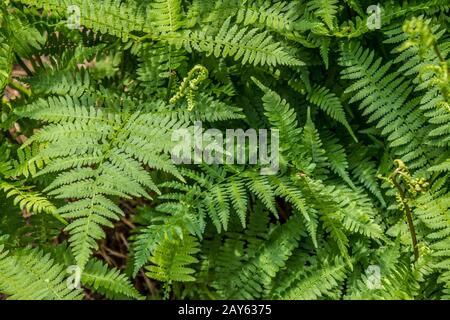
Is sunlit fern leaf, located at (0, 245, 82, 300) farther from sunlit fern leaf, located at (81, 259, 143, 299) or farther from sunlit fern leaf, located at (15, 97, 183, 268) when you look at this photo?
sunlit fern leaf, located at (15, 97, 183, 268)

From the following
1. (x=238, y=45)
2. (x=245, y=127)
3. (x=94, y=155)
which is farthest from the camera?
(x=245, y=127)

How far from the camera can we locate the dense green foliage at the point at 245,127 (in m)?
2.50

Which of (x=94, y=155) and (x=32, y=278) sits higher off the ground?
(x=94, y=155)

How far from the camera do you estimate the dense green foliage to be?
2.50 metres

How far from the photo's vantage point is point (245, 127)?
295cm

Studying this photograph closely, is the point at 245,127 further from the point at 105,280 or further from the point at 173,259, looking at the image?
the point at 105,280

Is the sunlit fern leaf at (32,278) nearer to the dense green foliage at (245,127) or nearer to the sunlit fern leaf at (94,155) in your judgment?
the dense green foliage at (245,127)

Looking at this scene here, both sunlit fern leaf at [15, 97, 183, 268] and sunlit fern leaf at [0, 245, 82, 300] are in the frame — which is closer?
sunlit fern leaf at [15, 97, 183, 268]

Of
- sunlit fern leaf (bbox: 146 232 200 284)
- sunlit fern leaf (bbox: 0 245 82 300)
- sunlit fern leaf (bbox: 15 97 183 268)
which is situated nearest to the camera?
sunlit fern leaf (bbox: 15 97 183 268)

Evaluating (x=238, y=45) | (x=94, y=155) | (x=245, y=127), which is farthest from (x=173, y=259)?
(x=238, y=45)

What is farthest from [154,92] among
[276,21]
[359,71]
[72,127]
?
[359,71]

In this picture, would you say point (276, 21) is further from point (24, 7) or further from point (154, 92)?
point (24, 7)

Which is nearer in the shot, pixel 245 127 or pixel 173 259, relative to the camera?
pixel 173 259

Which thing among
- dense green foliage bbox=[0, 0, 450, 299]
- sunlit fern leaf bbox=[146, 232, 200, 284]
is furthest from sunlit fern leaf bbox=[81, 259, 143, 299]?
sunlit fern leaf bbox=[146, 232, 200, 284]
